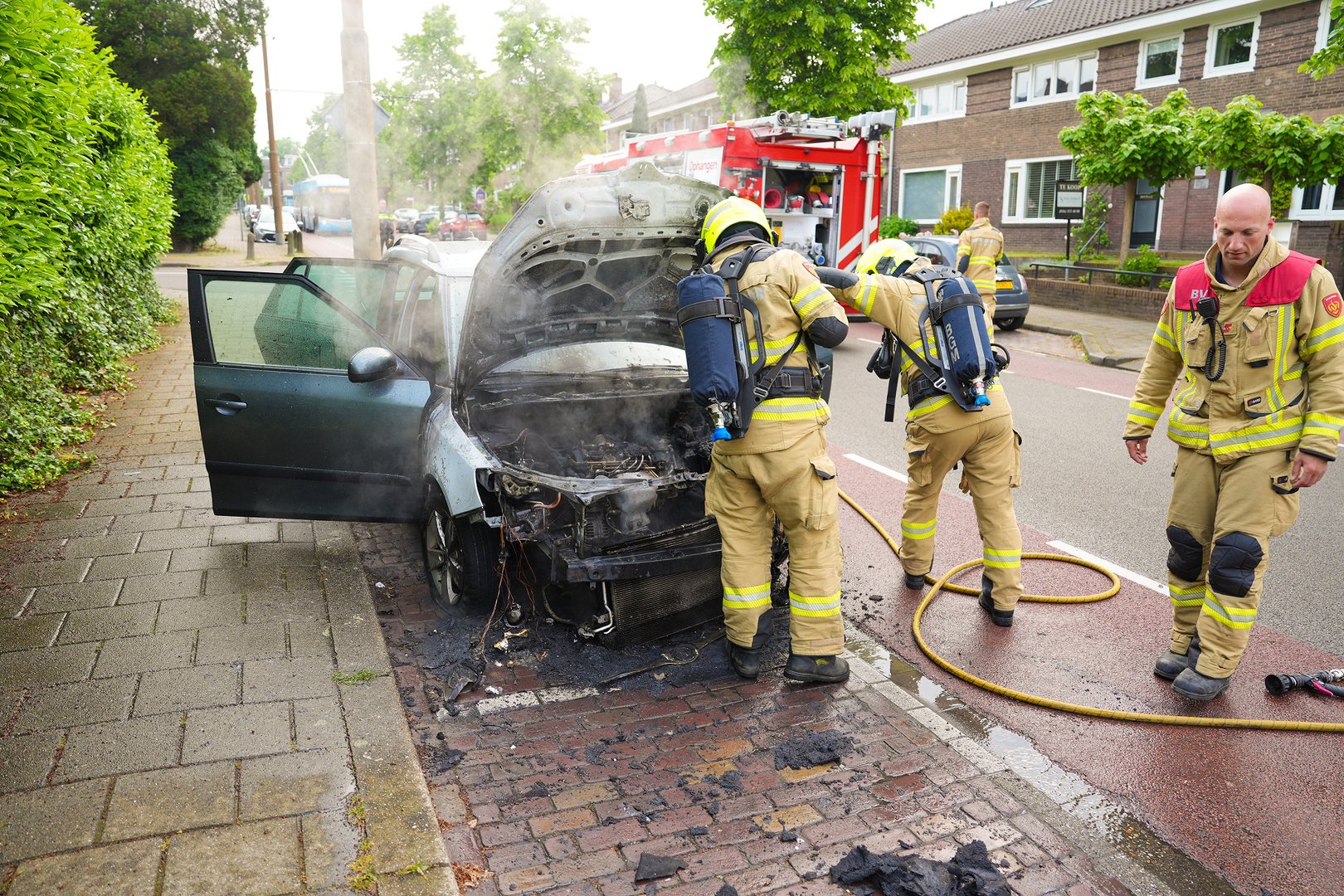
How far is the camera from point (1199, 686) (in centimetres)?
384

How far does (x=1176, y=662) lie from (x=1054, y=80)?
1021 inches

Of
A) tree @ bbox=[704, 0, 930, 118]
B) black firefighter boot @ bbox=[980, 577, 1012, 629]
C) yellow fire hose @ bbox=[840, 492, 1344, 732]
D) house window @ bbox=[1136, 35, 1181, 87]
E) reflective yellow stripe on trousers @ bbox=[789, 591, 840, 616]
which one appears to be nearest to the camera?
yellow fire hose @ bbox=[840, 492, 1344, 732]

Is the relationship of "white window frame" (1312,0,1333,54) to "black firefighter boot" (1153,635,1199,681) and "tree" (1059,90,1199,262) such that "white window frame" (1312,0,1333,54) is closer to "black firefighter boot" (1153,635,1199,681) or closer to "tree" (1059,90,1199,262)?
"tree" (1059,90,1199,262)

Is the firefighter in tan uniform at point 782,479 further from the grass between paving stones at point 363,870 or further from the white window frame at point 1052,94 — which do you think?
the white window frame at point 1052,94

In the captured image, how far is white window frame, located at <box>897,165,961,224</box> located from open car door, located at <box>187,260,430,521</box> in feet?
87.9

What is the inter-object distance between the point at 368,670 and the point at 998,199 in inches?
1088

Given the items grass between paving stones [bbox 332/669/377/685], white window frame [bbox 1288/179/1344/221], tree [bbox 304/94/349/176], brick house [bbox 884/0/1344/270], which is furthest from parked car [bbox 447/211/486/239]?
white window frame [bbox 1288/179/1344/221]

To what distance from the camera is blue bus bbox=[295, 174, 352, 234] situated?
81.5ft

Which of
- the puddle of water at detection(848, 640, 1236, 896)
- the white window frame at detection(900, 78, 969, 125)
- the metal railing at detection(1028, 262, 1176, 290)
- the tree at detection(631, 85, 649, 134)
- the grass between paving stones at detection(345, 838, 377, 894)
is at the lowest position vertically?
the puddle of water at detection(848, 640, 1236, 896)

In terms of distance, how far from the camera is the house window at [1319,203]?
789 inches

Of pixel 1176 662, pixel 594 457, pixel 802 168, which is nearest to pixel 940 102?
pixel 802 168

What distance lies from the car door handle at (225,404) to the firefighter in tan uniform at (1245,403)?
440cm

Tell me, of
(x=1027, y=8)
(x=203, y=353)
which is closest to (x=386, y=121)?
(x=203, y=353)

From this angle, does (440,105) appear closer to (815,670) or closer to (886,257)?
(886,257)
